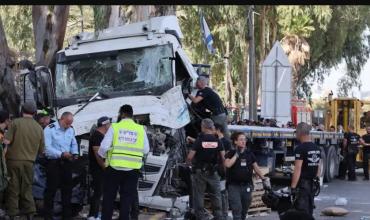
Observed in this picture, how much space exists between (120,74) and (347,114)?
53.9 ft

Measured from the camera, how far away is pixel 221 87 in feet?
150

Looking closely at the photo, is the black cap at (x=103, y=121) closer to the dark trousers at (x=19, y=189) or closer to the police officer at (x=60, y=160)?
the police officer at (x=60, y=160)

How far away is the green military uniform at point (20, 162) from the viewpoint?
9969 mm

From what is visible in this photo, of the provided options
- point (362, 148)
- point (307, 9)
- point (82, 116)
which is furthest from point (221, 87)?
point (82, 116)

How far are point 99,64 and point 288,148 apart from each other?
26.2 ft

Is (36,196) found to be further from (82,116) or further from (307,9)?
(307,9)

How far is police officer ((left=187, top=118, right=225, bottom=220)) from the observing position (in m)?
10.4

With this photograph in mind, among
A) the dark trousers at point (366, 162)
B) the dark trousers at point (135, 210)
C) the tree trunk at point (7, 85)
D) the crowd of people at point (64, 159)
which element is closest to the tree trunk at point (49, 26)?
the tree trunk at point (7, 85)

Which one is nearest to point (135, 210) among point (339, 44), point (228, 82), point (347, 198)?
point (347, 198)

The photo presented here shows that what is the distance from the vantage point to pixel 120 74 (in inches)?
473

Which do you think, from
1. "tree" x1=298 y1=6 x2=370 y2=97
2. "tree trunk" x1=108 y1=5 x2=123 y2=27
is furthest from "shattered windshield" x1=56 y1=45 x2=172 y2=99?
"tree" x1=298 y1=6 x2=370 y2=97

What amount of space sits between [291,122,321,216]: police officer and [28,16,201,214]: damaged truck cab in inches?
101

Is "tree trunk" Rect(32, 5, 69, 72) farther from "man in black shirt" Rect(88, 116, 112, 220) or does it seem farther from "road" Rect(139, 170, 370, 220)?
"man in black shirt" Rect(88, 116, 112, 220)

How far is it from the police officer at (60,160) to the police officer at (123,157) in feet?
3.85
